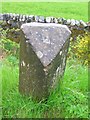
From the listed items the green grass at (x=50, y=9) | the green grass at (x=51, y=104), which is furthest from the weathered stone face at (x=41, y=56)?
the green grass at (x=50, y=9)

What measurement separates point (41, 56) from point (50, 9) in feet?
49.1

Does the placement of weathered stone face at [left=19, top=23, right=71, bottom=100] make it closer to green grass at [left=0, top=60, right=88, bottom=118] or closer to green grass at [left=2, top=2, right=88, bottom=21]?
green grass at [left=0, top=60, right=88, bottom=118]

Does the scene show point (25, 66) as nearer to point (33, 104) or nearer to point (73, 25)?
point (33, 104)

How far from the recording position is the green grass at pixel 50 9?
1755cm

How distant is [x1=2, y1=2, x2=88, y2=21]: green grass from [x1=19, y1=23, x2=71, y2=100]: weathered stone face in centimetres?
1257

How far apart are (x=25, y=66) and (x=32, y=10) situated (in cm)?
1406

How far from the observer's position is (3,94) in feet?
15.4

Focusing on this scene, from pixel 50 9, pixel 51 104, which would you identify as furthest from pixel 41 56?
pixel 50 9

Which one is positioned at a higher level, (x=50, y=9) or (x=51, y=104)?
(x=51, y=104)

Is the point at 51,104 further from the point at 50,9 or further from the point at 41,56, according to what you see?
the point at 50,9

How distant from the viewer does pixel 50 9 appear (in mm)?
19031

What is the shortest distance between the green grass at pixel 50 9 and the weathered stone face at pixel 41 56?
41.2 ft

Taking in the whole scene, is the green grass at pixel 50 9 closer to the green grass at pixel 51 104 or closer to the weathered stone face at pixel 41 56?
the green grass at pixel 51 104

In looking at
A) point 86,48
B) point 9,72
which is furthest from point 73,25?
point 9,72
